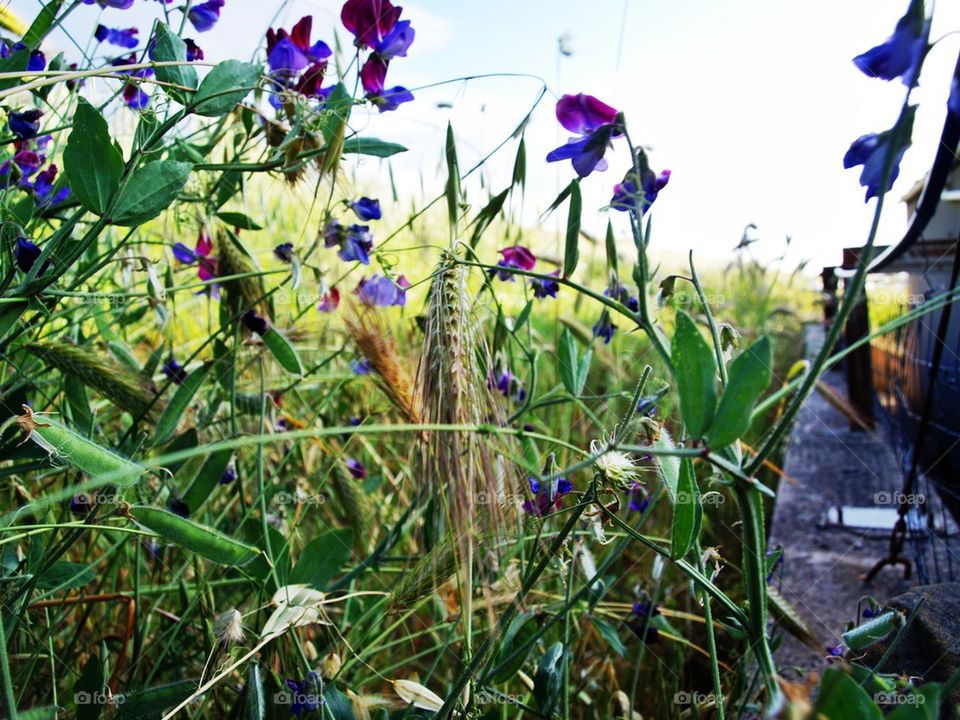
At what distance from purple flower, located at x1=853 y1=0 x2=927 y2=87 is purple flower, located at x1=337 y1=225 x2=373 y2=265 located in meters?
0.74

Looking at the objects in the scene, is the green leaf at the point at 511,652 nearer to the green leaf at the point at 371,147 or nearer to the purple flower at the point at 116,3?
the green leaf at the point at 371,147

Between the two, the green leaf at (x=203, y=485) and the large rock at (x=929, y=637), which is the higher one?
the green leaf at (x=203, y=485)

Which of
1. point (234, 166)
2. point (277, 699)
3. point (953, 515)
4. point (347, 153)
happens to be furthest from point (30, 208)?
point (953, 515)

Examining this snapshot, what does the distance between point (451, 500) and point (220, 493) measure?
122 cm

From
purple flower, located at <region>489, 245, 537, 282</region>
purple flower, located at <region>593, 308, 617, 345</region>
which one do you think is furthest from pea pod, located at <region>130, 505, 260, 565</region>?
purple flower, located at <region>593, 308, 617, 345</region>

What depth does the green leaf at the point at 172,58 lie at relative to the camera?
967 mm

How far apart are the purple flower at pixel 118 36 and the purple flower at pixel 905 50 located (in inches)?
48.6

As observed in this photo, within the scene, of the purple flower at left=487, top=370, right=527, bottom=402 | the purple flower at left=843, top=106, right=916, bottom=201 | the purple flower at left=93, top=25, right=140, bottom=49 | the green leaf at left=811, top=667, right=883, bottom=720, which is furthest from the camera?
the purple flower at left=93, top=25, right=140, bottom=49

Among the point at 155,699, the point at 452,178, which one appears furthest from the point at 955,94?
the point at 155,699

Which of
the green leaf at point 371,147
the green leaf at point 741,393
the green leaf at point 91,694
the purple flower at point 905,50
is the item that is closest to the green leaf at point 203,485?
A: the green leaf at point 91,694

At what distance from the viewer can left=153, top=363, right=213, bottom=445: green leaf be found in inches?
41.6

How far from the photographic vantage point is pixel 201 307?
9.45 ft

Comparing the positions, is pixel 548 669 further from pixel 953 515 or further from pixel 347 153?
pixel 953 515

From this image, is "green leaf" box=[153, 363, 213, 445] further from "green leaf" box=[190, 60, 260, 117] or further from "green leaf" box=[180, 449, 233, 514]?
"green leaf" box=[190, 60, 260, 117]
